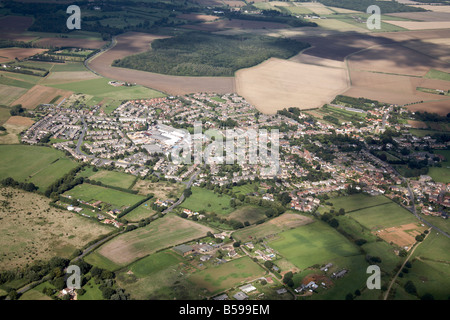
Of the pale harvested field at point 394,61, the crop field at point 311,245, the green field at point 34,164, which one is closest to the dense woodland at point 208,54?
the pale harvested field at point 394,61

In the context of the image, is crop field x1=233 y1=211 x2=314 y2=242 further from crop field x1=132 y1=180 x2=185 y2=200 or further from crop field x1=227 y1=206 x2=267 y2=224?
crop field x1=132 y1=180 x2=185 y2=200

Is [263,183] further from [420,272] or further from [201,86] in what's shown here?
[201,86]

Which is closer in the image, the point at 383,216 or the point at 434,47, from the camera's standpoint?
the point at 383,216

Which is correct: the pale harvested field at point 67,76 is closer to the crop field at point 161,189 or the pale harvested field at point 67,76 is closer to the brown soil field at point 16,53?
the brown soil field at point 16,53

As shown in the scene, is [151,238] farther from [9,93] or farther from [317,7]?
[317,7]

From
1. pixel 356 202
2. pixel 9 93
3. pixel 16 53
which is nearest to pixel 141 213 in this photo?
pixel 356 202

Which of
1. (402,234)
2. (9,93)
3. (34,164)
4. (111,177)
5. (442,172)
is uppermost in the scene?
(9,93)

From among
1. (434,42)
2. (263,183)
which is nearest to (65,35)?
(263,183)

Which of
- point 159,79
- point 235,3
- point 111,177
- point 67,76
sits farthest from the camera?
point 235,3
